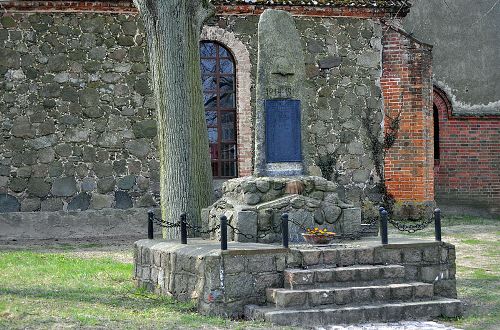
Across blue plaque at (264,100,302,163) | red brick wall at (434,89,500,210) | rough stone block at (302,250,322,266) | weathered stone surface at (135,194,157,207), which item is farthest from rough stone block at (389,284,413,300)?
red brick wall at (434,89,500,210)

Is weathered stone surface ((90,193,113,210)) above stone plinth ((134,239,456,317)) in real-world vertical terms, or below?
above

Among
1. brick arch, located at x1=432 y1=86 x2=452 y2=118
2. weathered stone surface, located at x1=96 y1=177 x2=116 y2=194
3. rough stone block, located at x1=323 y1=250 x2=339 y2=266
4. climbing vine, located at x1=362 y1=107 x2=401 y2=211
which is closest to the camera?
rough stone block, located at x1=323 y1=250 x2=339 y2=266

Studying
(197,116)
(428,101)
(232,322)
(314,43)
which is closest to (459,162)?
(428,101)

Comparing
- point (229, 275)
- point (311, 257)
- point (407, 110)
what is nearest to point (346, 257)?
point (311, 257)

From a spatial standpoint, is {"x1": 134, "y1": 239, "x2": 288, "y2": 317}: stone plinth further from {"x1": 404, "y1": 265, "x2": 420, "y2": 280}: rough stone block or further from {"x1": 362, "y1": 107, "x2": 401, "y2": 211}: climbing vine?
{"x1": 362, "y1": 107, "x2": 401, "y2": 211}: climbing vine

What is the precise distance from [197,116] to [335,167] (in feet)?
21.5

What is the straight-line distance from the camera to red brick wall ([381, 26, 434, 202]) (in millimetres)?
19906

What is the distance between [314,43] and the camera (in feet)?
64.5

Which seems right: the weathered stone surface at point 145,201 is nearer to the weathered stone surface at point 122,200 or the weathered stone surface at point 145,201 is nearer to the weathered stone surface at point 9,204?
the weathered stone surface at point 122,200

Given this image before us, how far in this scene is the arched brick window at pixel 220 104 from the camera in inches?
770

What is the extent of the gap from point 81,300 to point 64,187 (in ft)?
26.5

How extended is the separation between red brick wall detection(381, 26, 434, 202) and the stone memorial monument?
330 inches

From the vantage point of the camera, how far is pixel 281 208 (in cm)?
1110

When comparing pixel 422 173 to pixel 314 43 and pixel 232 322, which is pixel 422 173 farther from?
pixel 232 322
